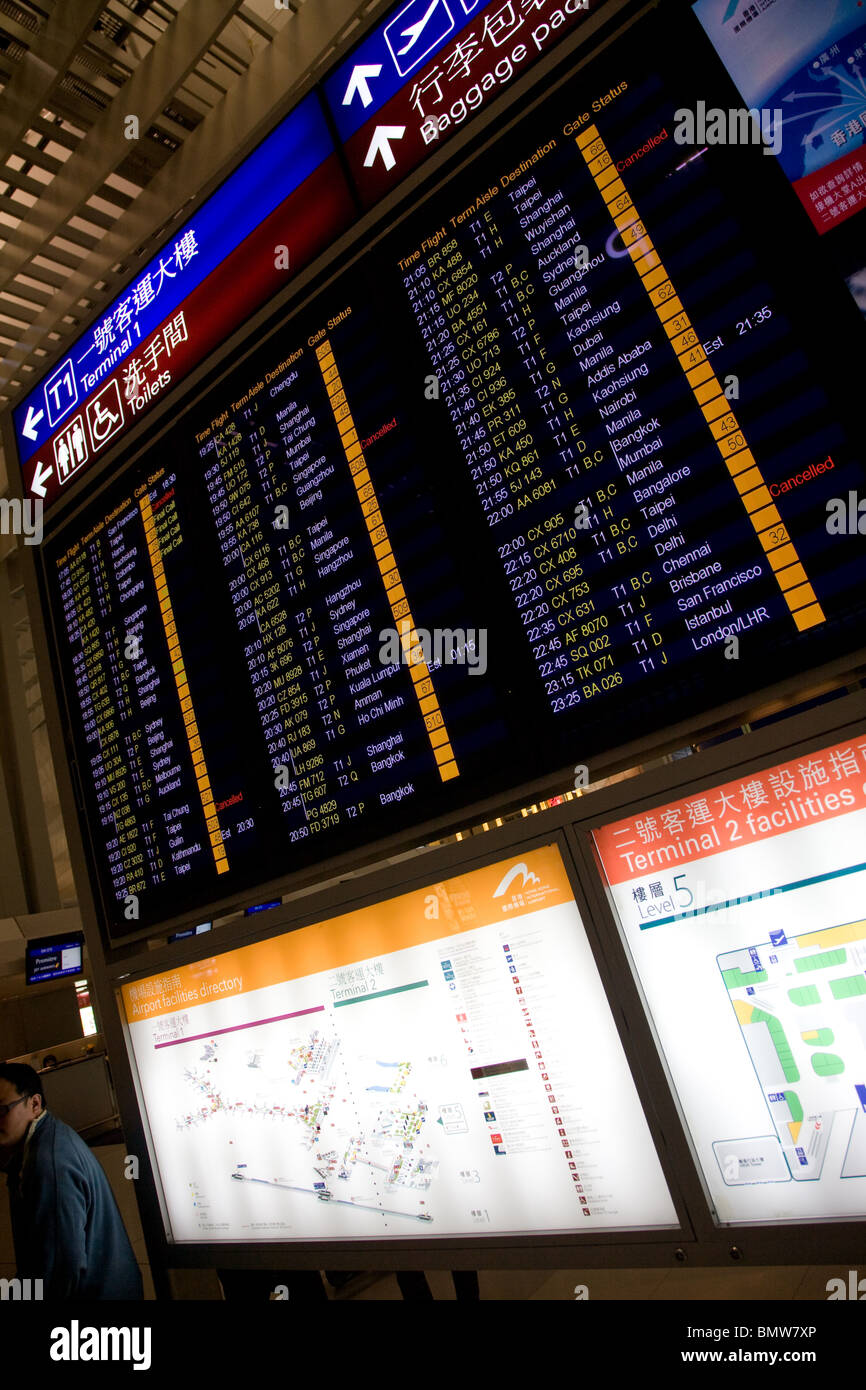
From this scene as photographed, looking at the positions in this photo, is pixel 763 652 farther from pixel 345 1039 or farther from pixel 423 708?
pixel 345 1039

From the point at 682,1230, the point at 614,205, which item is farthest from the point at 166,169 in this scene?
the point at 682,1230

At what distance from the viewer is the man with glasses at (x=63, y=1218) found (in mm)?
3236

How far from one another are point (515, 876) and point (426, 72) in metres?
2.53

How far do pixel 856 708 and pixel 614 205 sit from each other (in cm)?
145

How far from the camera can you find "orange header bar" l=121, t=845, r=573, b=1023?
219 cm

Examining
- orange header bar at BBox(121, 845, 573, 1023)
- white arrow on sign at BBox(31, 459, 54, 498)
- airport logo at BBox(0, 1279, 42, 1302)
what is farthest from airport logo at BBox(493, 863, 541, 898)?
white arrow on sign at BBox(31, 459, 54, 498)

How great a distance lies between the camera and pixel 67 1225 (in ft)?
10.9

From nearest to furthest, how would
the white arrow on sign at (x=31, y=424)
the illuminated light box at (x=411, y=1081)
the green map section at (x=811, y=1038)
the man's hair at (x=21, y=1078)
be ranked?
1. the green map section at (x=811, y=1038)
2. the illuminated light box at (x=411, y=1081)
3. the man's hair at (x=21, y=1078)
4. the white arrow on sign at (x=31, y=424)

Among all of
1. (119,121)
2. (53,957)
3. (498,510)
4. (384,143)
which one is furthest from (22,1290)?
(53,957)

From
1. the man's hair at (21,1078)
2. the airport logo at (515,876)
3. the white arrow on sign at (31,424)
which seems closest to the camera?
the airport logo at (515,876)

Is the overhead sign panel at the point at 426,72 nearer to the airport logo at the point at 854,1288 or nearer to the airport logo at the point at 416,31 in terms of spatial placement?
the airport logo at the point at 416,31

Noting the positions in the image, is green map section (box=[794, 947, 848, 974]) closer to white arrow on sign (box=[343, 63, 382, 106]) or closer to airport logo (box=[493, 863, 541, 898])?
airport logo (box=[493, 863, 541, 898])

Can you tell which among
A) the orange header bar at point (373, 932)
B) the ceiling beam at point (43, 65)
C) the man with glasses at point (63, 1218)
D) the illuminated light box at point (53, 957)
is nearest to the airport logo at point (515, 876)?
the orange header bar at point (373, 932)
